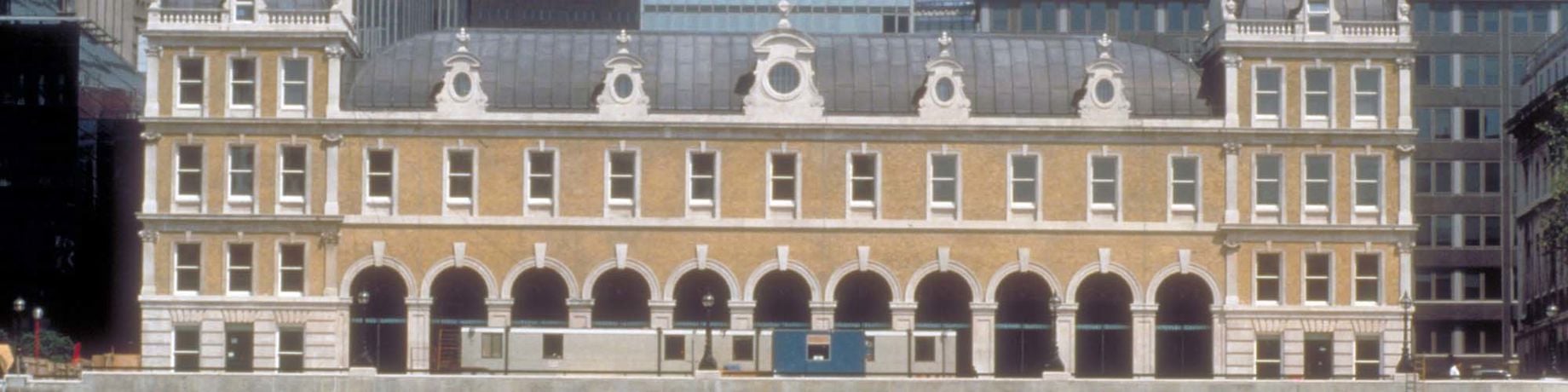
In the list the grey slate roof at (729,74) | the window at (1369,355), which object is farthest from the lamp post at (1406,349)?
the grey slate roof at (729,74)

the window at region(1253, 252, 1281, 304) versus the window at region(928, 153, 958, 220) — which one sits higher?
the window at region(928, 153, 958, 220)

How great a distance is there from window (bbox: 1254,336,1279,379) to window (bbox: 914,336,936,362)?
1054 centimetres

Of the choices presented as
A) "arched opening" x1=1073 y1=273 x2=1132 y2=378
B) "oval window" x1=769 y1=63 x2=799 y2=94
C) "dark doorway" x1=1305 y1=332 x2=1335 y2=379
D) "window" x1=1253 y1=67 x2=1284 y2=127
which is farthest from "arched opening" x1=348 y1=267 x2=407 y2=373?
"dark doorway" x1=1305 y1=332 x2=1335 y2=379

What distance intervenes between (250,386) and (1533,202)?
62584 mm

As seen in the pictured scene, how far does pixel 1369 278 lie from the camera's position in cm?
11162

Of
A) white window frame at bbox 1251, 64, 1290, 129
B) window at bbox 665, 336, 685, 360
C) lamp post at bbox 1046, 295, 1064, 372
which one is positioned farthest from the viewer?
white window frame at bbox 1251, 64, 1290, 129

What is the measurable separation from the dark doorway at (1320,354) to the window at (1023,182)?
31.2 feet

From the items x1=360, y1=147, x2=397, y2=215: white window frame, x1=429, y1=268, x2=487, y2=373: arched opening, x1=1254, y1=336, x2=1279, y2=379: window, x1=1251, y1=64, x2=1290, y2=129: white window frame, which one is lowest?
x1=1254, y1=336, x2=1279, y2=379: window

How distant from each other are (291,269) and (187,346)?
13.0ft

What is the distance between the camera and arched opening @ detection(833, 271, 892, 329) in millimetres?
112000

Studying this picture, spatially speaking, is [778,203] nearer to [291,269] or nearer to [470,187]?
[470,187]

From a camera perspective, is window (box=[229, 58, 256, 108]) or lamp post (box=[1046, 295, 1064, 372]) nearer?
lamp post (box=[1046, 295, 1064, 372])

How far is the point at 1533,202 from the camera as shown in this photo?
458ft

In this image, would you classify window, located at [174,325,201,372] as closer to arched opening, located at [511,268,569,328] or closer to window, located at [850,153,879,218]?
arched opening, located at [511,268,569,328]
